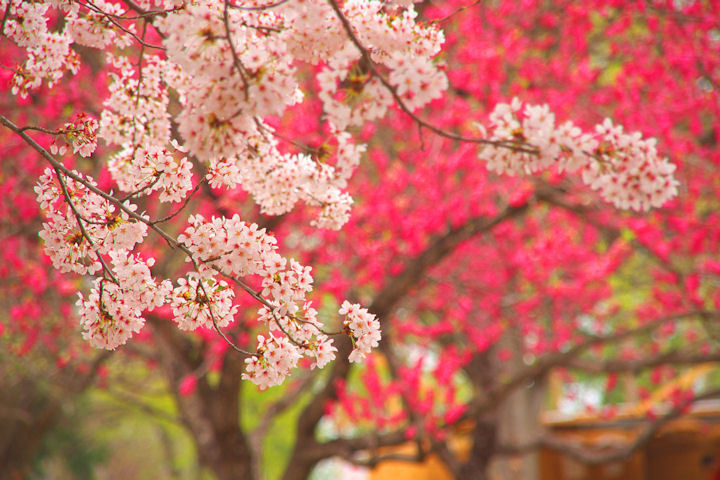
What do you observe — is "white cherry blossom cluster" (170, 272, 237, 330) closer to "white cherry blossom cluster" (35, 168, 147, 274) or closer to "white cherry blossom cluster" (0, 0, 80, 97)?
"white cherry blossom cluster" (35, 168, 147, 274)

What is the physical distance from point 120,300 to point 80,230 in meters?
0.23

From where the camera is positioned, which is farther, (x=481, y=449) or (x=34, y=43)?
(x=481, y=449)

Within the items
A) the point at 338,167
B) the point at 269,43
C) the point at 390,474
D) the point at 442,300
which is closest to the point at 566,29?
the point at 442,300

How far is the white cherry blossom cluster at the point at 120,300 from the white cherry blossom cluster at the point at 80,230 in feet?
0.17

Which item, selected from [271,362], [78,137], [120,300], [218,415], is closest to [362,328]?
[271,362]

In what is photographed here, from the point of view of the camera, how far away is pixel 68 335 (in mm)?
6988

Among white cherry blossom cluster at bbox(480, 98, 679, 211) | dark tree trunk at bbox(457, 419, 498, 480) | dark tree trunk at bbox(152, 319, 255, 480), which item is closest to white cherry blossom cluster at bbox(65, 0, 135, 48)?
white cherry blossom cluster at bbox(480, 98, 679, 211)

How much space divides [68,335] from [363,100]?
6097mm

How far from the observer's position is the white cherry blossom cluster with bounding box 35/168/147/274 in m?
1.92

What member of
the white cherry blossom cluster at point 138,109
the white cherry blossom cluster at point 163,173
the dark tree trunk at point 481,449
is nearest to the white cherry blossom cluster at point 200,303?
the white cherry blossom cluster at point 163,173

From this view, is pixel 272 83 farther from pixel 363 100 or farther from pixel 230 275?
pixel 230 275

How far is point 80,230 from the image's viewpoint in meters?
1.95

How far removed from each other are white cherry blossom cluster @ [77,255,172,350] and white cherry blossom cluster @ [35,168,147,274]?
0.05m

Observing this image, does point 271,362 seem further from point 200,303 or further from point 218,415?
point 218,415
